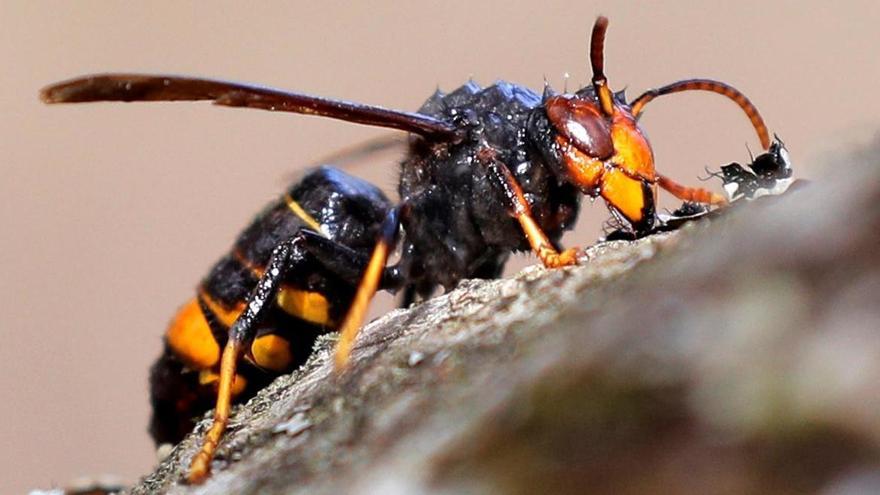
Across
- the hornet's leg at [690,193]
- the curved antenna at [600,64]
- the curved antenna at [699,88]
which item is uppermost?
the curved antenna at [600,64]

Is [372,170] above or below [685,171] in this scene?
above

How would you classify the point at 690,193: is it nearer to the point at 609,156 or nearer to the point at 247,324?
the point at 609,156

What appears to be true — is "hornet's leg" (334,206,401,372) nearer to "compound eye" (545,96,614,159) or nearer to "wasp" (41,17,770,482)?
"wasp" (41,17,770,482)

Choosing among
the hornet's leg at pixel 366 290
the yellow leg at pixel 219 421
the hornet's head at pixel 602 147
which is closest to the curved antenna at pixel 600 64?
the hornet's head at pixel 602 147

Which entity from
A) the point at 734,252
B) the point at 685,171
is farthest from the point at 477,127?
the point at 685,171

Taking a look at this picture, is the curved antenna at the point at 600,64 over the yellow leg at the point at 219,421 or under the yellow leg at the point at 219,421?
over

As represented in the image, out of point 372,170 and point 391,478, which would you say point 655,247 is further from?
point 372,170

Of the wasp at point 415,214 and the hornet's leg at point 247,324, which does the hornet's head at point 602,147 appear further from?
the hornet's leg at point 247,324

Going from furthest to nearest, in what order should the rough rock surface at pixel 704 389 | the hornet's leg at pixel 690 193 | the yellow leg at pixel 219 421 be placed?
1. the hornet's leg at pixel 690 193
2. the yellow leg at pixel 219 421
3. the rough rock surface at pixel 704 389
